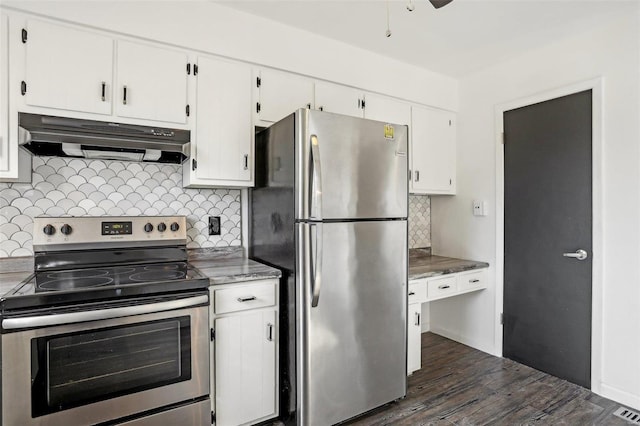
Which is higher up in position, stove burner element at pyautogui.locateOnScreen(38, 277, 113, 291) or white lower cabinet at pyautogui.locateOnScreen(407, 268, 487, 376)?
stove burner element at pyautogui.locateOnScreen(38, 277, 113, 291)

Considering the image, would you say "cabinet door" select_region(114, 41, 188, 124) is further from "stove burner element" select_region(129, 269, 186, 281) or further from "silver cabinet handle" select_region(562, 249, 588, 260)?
"silver cabinet handle" select_region(562, 249, 588, 260)

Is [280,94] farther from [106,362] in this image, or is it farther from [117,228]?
[106,362]

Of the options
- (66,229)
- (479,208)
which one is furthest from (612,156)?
(66,229)

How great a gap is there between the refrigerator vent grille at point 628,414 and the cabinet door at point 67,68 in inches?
138

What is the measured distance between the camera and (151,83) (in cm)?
204

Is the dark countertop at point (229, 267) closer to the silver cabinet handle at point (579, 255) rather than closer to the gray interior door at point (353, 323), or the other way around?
the gray interior door at point (353, 323)

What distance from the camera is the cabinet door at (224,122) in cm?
218

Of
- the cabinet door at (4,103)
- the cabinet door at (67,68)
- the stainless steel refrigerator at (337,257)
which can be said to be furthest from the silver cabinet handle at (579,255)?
the cabinet door at (4,103)

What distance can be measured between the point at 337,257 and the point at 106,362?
1.21 meters

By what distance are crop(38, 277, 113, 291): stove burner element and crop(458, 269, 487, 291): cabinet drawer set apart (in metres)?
2.56

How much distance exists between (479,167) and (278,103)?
1.96m

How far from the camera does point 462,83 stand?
3.43 m

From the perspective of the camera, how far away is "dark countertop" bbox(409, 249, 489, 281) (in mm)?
2750

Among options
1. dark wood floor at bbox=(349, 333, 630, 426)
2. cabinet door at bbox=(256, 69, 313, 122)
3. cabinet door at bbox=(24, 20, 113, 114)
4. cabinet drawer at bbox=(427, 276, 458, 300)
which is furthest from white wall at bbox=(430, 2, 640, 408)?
cabinet door at bbox=(24, 20, 113, 114)
